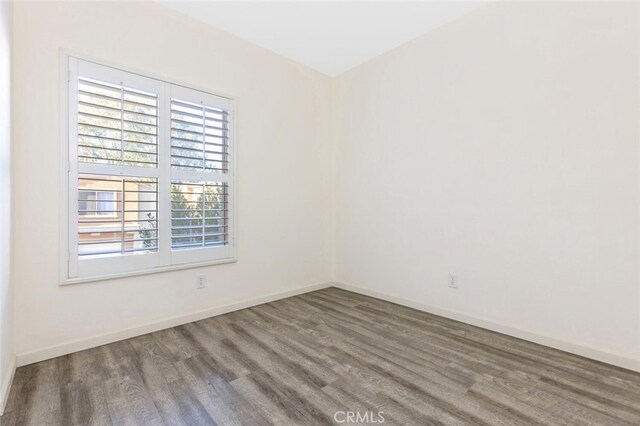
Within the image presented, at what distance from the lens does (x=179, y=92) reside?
268 cm

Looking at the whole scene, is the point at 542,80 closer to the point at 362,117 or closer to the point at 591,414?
the point at 362,117

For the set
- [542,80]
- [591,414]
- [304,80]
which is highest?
[304,80]

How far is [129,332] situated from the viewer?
7.97 feet

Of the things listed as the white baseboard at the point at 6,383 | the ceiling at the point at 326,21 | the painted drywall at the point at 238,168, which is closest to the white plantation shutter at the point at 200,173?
the painted drywall at the point at 238,168

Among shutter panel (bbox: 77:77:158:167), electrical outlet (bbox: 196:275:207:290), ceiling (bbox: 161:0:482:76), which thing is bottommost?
electrical outlet (bbox: 196:275:207:290)

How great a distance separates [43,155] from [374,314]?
2900 mm

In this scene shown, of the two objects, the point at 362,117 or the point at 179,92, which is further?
the point at 362,117

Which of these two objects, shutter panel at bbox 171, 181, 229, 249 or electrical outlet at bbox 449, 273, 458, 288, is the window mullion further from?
electrical outlet at bbox 449, 273, 458, 288

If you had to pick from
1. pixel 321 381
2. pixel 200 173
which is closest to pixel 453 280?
pixel 321 381

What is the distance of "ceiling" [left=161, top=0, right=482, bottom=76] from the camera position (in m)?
2.65

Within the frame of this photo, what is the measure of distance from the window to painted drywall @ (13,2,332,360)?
0.35 ft

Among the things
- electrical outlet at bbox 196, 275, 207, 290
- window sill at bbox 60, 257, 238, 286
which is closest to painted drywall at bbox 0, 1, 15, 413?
window sill at bbox 60, 257, 238, 286

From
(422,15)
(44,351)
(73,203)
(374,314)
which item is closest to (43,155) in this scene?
(73,203)

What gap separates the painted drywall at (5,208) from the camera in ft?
5.24
